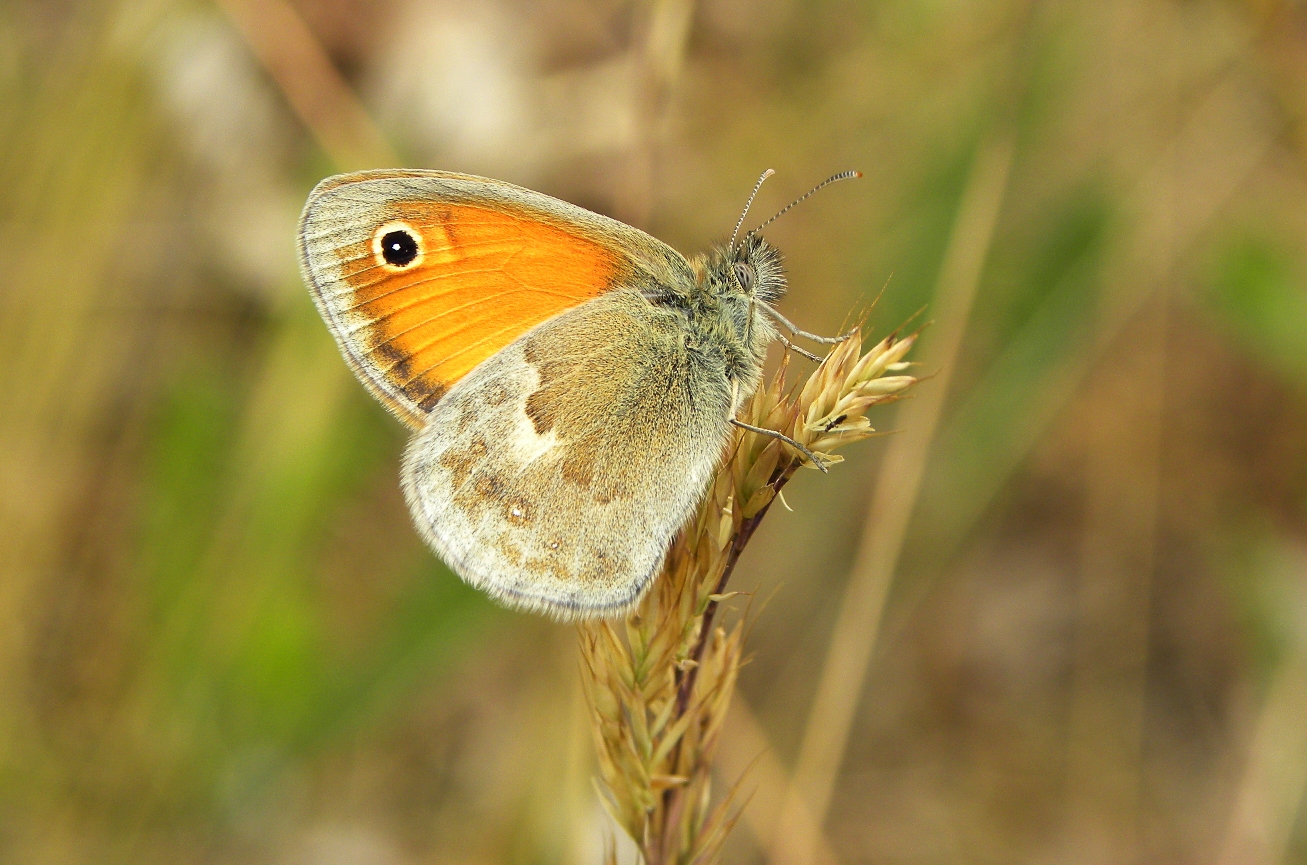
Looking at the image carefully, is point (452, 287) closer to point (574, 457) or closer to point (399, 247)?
point (399, 247)

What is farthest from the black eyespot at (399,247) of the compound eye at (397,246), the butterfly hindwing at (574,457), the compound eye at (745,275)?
the compound eye at (745,275)

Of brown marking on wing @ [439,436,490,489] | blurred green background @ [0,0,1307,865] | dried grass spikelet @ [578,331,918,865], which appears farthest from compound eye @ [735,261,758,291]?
brown marking on wing @ [439,436,490,489]

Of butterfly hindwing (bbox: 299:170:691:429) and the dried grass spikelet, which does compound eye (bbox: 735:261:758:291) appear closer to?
butterfly hindwing (bbox: 299:170:691:429)

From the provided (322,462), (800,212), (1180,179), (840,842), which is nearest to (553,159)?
(800,212)

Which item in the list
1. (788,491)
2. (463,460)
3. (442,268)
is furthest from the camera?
(788,491)

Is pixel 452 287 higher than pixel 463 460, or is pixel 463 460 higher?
pixel 452 287

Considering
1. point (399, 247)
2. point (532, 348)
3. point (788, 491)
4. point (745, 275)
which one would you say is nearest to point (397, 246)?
point (399, 247)

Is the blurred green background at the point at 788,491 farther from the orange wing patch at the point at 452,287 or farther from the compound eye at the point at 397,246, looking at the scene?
the compound eye at the point at 397,246

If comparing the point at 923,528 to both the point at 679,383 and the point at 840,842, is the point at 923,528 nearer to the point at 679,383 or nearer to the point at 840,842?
the point at 679,383
